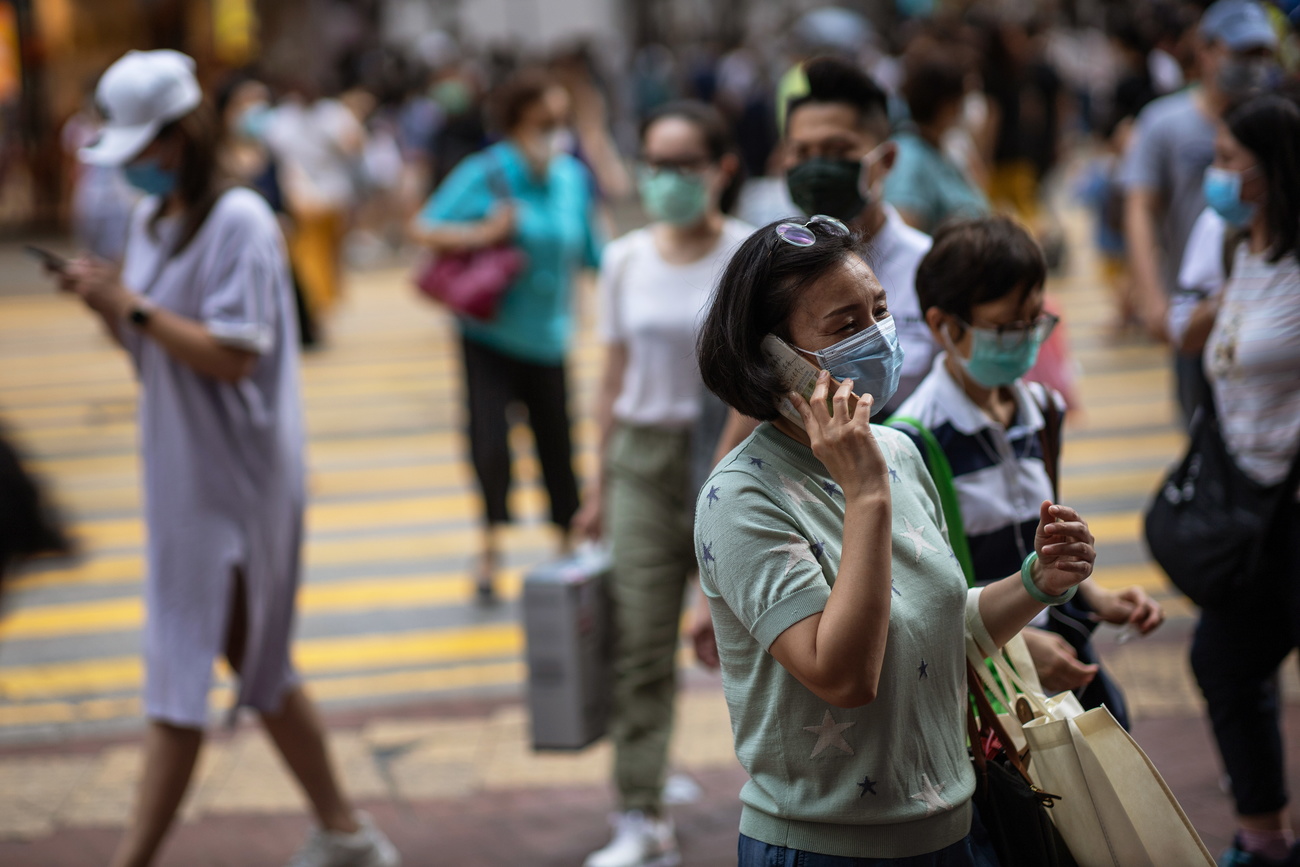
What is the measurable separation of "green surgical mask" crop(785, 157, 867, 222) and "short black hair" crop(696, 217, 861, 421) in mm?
1273

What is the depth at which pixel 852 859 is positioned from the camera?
228cm

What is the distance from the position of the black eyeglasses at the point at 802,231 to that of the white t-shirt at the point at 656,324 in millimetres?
1935

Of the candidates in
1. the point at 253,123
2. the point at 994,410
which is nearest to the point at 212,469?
the point at 994,410

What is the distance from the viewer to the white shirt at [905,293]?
3439 millimetres

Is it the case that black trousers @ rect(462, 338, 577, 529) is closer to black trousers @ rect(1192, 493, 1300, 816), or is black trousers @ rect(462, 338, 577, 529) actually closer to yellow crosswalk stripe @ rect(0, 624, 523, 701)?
yellow crosswalk stripe @ rect(0, 624, 523, 701)

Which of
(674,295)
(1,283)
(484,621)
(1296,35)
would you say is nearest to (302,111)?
(1,283)

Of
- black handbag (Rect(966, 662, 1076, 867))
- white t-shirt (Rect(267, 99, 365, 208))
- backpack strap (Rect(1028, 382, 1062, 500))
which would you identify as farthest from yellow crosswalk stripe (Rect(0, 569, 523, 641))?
white t-shirt (Rect(267, 99, 365, 208))

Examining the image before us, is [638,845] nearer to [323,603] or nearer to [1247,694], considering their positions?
[1247,694]

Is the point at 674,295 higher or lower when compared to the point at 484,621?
higher

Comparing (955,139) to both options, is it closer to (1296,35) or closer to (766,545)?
(1296,35)

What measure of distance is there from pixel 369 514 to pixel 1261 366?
5.99m

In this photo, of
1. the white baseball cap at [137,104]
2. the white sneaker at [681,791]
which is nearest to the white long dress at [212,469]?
the white baseball cap at [137,104]

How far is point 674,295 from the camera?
438 centimetres

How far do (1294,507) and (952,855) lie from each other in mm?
1659
